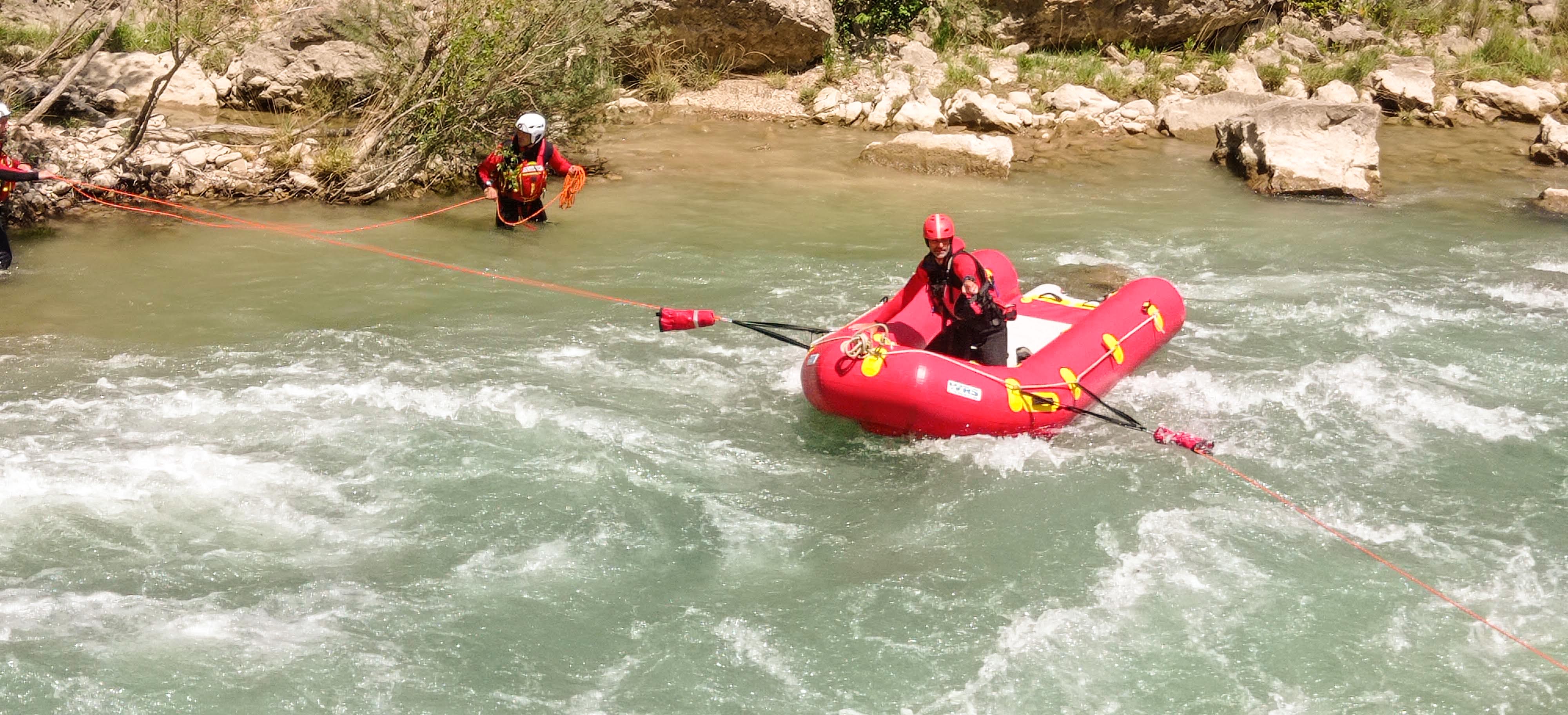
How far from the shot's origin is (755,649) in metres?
4.57

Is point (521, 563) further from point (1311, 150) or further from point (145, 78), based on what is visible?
point (145, 78)

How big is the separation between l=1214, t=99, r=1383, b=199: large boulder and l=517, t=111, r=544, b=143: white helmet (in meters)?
6.13

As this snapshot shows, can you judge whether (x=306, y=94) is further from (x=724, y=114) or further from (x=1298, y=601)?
(x=1298, y=601)

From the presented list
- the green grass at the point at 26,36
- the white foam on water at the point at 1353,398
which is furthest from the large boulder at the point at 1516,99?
the green grass at the point at 26,36

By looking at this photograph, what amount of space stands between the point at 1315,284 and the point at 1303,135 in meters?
3.25

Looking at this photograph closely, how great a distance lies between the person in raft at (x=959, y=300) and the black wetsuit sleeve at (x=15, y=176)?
503 cm

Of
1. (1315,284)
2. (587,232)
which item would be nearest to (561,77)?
(587,232)

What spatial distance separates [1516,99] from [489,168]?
1137 centimetres

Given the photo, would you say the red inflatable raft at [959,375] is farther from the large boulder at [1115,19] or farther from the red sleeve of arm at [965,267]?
the large boulder at [1115,19]

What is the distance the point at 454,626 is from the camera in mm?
4652

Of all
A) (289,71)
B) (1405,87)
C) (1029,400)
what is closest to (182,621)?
(1029,400)

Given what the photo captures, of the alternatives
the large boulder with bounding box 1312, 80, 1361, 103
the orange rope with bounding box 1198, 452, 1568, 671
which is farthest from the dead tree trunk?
the large boulder with bounding box 1312, 80, 1361, 103

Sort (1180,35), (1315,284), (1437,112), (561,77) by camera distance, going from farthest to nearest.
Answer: (1180,35)
(1437,112)
(561,77)
(1315,284)

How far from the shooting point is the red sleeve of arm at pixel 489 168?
8.60m
